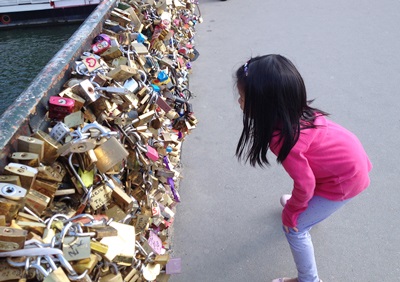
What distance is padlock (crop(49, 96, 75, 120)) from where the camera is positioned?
4.02 ft

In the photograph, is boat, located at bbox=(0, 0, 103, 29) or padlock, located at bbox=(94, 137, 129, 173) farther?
boat, located at bbox=(0, 0, 103, 29)

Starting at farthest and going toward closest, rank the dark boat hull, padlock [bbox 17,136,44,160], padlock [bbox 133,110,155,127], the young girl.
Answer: the dark boat hull
padlock [bbox 133,110,155,127]
the young girl
padlock [bbox 17,136,44,160]

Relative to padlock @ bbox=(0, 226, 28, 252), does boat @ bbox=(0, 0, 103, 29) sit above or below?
below

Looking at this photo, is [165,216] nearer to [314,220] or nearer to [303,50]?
[314,220]

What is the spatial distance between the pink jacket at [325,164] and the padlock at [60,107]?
2.26 ft

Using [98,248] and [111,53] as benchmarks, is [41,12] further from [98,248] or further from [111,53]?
[98,248]

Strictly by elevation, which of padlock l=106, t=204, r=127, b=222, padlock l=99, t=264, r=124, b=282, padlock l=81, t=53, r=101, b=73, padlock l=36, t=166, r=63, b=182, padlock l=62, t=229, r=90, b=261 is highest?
padlock l=81, t=53, r=101, b=73

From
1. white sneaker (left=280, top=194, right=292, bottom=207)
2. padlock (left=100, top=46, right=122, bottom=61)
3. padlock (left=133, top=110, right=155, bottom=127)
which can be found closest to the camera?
padlock (left=133, top=110, right=155, bottom=127)

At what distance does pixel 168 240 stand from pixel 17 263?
1.19 m

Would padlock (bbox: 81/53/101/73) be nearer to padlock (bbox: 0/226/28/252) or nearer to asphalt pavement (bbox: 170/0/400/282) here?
padlock (bbox: 0/226/28/252)

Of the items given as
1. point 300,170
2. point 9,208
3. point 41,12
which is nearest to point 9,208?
point 9,208

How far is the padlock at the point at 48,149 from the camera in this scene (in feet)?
3.53

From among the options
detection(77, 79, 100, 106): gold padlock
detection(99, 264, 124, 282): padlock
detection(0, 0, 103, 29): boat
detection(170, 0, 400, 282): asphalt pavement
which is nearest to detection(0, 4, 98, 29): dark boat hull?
detection(0, 0, 103, 29): boat

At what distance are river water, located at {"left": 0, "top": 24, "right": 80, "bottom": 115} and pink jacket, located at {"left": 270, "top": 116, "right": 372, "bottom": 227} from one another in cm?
272
